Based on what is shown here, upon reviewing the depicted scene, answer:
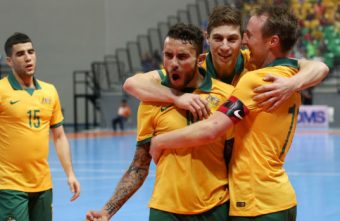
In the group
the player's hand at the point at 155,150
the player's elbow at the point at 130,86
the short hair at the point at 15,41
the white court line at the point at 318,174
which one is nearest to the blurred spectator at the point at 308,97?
the white court line at the point at 318,174

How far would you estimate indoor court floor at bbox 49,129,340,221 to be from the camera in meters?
10.2

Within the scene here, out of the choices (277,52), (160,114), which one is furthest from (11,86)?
(277,52)

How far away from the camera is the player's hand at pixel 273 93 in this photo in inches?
154

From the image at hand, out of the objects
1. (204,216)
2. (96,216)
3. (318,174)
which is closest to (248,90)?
(204,216)

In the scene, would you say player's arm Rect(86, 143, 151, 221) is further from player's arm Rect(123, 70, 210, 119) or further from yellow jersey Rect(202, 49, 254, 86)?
yellow jersey Rect(202, 49, 254, 86)

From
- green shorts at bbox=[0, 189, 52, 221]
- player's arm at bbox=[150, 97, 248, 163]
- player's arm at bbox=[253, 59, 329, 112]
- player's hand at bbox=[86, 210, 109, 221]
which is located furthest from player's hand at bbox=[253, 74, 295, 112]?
green shorts at bbox=[0, 189, 52, 221]

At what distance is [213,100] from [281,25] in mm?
583

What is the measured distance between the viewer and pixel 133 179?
4.37 meters

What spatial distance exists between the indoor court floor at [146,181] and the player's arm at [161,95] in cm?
528

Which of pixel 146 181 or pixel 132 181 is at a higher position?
pixel 132 181

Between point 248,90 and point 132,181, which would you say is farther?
point 132,181

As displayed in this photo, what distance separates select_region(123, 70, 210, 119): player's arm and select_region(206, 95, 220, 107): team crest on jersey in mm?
102

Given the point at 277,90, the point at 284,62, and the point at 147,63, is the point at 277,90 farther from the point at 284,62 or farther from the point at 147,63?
the point at 147,63

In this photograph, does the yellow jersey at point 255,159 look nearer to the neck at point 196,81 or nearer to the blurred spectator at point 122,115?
the neck at point 196,81
